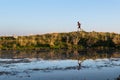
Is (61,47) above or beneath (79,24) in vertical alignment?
beneath

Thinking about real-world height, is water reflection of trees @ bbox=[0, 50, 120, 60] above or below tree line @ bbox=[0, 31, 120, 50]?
below

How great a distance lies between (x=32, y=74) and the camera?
26.0 meters

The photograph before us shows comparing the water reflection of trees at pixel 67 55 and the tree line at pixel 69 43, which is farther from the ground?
the tree line at pixel 69 43

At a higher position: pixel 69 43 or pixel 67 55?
pixel 69 43

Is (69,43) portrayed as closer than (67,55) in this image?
No

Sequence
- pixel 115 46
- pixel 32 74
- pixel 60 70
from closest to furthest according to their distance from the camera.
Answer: pixel 32 74
pixel 60 70
pixel 115 46

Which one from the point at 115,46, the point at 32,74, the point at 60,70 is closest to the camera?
the point at 32,74

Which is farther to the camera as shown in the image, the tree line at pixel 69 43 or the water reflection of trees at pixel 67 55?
the tree line at pixel 69 43

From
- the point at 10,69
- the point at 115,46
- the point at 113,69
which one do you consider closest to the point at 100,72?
the point at 113,69

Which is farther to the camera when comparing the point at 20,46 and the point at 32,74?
the point at 20,46

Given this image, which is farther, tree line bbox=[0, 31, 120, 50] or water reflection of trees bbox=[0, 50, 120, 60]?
tree line bbox=[0, 31, 120, 50]

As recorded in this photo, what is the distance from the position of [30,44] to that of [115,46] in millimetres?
12791

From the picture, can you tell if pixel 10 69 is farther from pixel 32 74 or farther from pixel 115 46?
pixel 115 46

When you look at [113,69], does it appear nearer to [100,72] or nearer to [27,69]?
[100,72]
